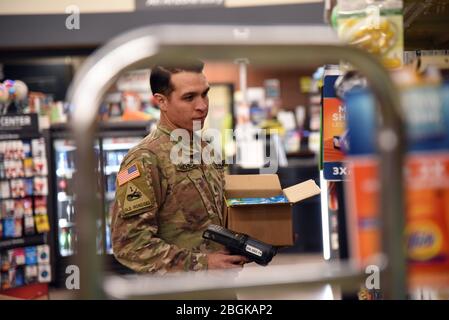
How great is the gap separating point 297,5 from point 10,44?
11.9 feet

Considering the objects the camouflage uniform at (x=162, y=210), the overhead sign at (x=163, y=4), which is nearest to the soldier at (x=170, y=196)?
the camouflage uniform at (x=162, y=210)

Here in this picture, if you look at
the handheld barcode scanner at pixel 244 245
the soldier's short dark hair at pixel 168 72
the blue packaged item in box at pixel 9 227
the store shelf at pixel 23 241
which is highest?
the soldier's short dark hair at pixel 168 72

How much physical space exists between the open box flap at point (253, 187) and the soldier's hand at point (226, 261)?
0.39m

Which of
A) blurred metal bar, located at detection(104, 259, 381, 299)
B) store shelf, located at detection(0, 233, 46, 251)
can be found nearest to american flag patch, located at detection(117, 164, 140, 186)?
blurred metal bar, located at detection(104, 259, 381, 299)

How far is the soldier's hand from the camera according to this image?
2.35 metres

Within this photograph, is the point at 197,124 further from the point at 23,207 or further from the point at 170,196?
the point at 23,207

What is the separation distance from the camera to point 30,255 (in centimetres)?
588

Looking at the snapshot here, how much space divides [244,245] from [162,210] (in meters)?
0.45

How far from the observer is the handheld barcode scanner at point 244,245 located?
2.29 m

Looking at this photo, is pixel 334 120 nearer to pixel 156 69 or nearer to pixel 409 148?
pixel 156 69

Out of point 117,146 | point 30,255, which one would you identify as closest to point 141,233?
point 30,255

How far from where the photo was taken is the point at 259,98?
9.81 meters

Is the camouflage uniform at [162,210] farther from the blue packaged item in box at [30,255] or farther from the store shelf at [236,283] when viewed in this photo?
the blue packaged item in box at [30,255]

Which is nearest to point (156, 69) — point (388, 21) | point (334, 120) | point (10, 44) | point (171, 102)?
point (171, 102)
